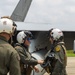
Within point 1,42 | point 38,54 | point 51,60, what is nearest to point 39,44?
point 38,54

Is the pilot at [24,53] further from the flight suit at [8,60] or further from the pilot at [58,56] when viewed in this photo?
the flight suit at [8,60]

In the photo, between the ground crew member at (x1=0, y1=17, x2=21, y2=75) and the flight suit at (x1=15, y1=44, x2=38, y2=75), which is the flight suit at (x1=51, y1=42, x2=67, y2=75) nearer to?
the flight suit at (x1=15, y1=44, x2=38, y2=75)

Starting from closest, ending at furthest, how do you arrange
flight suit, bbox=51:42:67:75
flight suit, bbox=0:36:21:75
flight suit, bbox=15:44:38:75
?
flight suit, bbox=0:36:21:75
flight suit, bbox=15:44:38:75
flight suit, bbox=51:42:67:75

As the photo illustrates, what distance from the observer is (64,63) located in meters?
5.82

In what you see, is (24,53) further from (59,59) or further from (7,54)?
(7,54)

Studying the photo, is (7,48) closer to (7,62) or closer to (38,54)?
(7,62)

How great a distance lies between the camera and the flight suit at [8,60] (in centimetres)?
349

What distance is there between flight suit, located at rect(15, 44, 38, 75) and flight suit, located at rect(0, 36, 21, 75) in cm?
178

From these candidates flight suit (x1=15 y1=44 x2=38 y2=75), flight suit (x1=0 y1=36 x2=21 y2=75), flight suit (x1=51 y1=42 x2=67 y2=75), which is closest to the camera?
flight suit (x1=0 y1=36 x2=21 y2=75)

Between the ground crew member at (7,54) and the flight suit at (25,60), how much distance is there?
1739 mm

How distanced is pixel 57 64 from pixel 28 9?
1136cm

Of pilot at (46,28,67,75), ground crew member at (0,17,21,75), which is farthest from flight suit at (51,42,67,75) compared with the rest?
ground crew member at (0,17,21,75)

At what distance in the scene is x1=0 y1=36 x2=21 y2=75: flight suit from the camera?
3.49 meters

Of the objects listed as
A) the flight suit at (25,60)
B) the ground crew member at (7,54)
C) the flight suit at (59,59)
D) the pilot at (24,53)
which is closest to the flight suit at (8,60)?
the ground crew member at (7,54)
